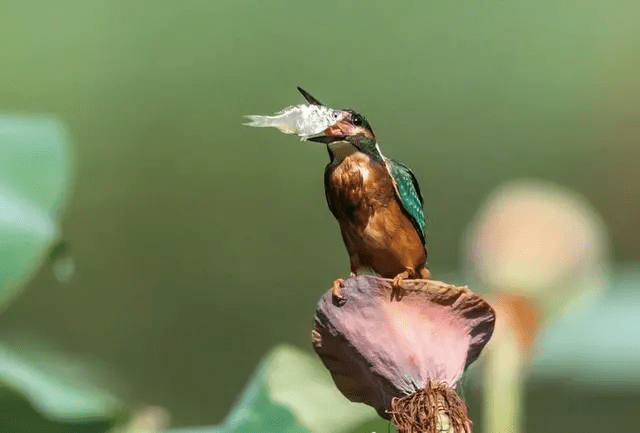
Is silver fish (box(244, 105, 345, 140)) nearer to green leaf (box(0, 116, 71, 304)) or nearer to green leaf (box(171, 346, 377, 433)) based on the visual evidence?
green leaf (box(171, 346, 377, 433))

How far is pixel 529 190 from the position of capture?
1.55 m

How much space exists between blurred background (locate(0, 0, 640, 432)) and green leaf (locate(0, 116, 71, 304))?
2 cm

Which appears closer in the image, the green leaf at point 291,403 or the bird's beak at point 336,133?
the bird's beak at point 336,133

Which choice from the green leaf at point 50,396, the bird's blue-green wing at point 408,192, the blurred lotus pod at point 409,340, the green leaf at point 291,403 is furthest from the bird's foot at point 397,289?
the green leaf at point 50,396

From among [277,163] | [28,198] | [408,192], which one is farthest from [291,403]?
[408,192]

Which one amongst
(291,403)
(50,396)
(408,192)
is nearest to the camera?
(408,192)

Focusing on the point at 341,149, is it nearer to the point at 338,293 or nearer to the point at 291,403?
the point at 338,293

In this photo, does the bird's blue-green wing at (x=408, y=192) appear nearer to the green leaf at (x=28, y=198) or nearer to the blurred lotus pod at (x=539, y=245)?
the blurred lotus pod at (x=539, y=245)

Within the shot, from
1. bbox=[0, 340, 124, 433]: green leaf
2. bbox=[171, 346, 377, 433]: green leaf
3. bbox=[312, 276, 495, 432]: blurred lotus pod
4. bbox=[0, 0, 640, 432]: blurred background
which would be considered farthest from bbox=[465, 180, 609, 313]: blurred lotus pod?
bbox=[312, 276, 495, 432]: blurred lotus pod

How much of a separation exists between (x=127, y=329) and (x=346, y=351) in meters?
0.76

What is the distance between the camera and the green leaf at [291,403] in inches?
57.6

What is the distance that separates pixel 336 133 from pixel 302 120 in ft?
0.11

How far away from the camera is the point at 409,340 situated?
2.72ft

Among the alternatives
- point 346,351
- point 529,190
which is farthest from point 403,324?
point 529,190
